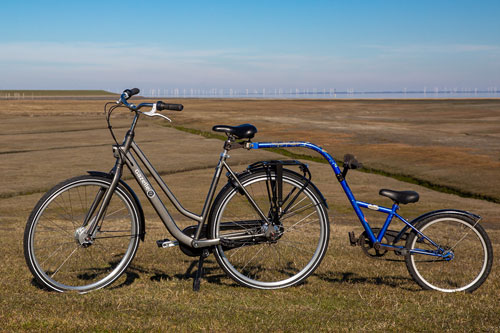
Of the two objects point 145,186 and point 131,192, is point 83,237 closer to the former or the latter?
point 131,192

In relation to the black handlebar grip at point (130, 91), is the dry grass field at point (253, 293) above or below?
below

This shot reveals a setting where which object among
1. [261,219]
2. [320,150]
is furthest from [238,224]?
[320,150]

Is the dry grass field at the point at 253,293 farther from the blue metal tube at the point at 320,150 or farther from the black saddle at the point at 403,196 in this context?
the black saddle at the point at 403,196

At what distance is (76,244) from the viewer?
5371mm

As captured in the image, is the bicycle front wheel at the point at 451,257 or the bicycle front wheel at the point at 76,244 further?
the bicycle front wheel at the point at 451,257

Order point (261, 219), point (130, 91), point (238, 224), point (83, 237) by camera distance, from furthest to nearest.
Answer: point (261, 219), point (238, 224), point (130, 91), point (83, 237)

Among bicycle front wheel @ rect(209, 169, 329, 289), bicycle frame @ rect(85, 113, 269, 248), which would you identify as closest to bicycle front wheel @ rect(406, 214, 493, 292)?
bicycle front wheel @ rect(209, 169, 329, 289)

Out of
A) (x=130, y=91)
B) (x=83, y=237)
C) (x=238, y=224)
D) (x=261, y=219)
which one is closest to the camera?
(x=83, y=237)

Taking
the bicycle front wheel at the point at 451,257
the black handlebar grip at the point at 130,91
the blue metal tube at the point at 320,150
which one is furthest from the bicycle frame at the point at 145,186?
the bicycle front wheel at the point at 451,257

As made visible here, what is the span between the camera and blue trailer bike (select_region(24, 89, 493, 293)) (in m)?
5.25

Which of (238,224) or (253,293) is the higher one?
(238,224)

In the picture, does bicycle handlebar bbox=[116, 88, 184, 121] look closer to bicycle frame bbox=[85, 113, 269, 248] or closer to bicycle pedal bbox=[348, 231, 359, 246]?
bicycle frame bbox=[85, 113, 269, 248]

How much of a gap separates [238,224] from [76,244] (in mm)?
1561

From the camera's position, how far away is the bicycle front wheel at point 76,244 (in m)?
5.07
